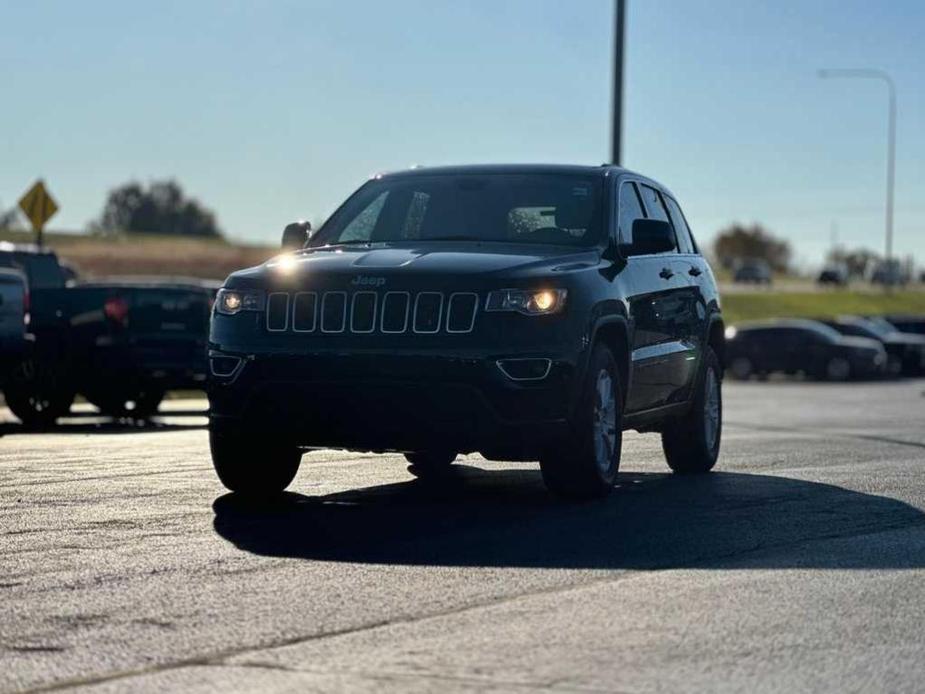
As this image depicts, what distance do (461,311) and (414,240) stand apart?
1458 millimetres

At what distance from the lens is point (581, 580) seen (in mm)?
7863

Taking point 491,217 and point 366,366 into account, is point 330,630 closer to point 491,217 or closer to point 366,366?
point 366,366

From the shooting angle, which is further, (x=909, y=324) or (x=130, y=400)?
(x=909, y=324)

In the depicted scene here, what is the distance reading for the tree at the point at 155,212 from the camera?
6161 inches

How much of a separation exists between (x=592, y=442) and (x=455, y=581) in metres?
2.75

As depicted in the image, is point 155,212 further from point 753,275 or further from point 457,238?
point 457,238

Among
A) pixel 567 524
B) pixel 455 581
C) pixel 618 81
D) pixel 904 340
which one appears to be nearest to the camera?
pixel 455 581

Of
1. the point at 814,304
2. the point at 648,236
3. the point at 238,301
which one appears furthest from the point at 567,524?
the point at 814,304

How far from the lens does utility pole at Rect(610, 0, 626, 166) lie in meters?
27.2

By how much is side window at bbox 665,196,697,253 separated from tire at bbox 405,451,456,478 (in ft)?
7.03

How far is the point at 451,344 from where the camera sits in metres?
9.88

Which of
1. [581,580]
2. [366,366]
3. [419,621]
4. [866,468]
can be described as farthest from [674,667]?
[866,468]

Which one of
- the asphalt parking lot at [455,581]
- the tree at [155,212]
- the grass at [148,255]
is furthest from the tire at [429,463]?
the tree at [155,212]

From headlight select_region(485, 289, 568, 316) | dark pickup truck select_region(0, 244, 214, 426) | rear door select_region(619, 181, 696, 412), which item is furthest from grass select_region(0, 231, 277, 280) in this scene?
headlight select_region(485, 289, 568, 316)
